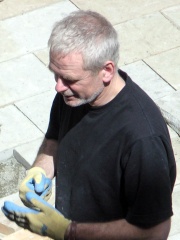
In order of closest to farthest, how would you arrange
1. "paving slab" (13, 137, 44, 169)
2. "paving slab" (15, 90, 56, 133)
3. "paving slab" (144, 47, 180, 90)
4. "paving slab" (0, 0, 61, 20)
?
"paving slab" (13, 137, 44, 169) < "paving slab" (15, 90, 56, 133) < "paving slab" (144, 47, 180, 90) < "paving slab" (0, 0, 61, 20)

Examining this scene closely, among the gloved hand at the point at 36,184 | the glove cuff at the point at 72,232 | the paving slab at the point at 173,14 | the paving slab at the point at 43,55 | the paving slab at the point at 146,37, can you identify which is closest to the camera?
the glove cuff at the point at 72,232

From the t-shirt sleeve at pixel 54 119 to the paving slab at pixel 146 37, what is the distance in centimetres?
338

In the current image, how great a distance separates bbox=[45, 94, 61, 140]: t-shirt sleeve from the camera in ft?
13.7

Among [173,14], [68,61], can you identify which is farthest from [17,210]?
[173,14]

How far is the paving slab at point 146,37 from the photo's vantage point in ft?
25.5

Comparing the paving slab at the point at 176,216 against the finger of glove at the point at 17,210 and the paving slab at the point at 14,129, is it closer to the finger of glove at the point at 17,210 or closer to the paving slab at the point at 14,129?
the paving slab at the point at 14,129

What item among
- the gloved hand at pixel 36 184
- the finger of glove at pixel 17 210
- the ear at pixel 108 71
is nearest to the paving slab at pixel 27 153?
the gloved hand at pixel 36 184

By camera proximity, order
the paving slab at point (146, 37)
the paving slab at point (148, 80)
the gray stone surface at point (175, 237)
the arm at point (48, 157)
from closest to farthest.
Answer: the arm at point (48, 157) < the gray stone surface at point (175, 237) < the paving slab at point (148, 80) < the paving slab at point (146, 37)

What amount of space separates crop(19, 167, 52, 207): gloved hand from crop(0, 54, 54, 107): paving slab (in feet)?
9.76

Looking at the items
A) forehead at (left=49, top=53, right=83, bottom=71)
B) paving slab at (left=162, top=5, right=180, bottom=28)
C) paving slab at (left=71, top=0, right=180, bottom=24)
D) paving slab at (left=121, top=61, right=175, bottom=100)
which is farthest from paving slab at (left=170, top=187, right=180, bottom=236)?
paving slab at (left=71, top=0, right=180, bottom=24)

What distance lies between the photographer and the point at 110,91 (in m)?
3.74

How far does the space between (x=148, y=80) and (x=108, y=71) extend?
3.79 m

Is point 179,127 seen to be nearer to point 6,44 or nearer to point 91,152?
point 6,44

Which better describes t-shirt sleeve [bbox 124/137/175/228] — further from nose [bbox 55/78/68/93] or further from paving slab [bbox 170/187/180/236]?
paving slab [bbox 170/187/180/236]
